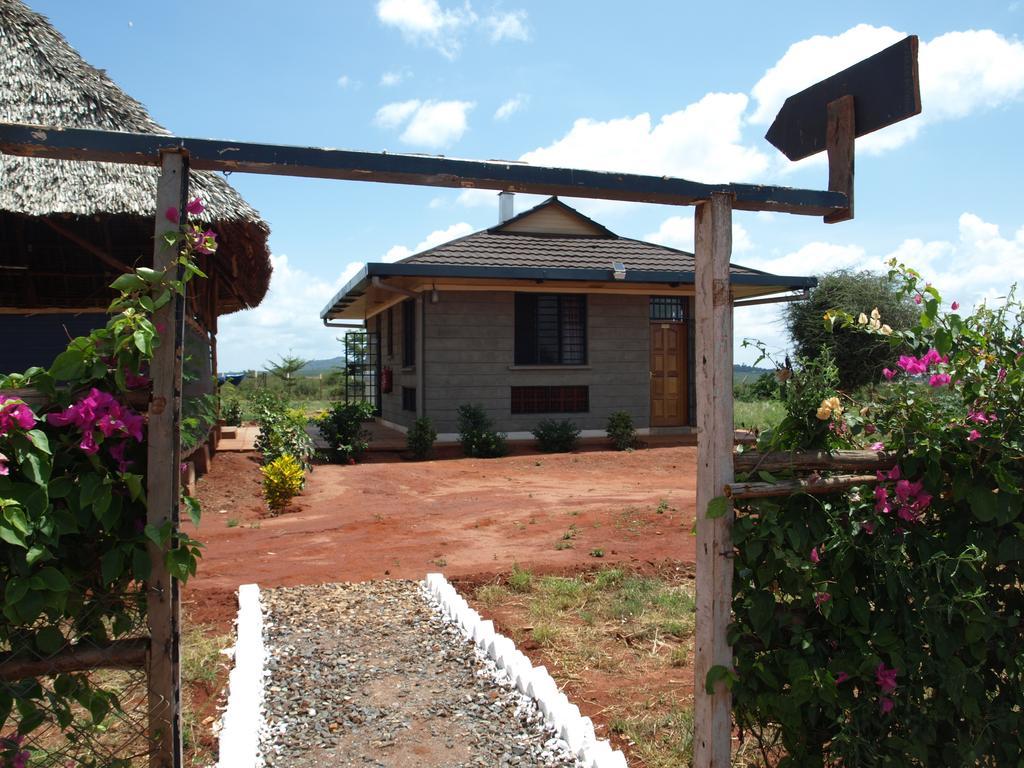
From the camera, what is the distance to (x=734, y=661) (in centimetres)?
291

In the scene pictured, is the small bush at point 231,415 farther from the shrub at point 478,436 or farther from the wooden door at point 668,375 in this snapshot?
the wooden door at point 668,375

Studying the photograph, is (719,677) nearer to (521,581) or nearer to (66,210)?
(521,581)

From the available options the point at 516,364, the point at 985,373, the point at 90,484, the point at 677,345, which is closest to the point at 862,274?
the point at 677,345

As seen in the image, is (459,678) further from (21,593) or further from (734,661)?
(21,593)

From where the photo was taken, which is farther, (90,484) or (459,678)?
(459,678)

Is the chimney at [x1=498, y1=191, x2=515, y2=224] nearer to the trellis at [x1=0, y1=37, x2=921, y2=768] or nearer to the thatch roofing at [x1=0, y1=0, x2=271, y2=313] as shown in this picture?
the thatch roofing at [x1=0, y1=0, x2=271, y2=313]

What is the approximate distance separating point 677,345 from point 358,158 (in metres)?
15.0

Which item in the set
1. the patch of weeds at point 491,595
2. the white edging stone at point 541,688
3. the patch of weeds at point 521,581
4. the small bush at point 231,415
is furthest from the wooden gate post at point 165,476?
the small bush at point 231,415

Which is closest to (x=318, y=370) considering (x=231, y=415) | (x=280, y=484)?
(x=231, y=415)

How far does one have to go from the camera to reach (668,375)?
17203mm

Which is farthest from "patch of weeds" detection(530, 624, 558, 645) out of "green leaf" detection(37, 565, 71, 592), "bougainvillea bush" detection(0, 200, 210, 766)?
"green leaf" detection(37, 565, 71, 592)

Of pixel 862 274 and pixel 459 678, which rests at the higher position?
pixel 862 274

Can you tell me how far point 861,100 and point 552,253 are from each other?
499 inches

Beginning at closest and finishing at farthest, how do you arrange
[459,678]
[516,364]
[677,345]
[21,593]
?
[21,593]
[459,678]
[516,364]
[677,345]
